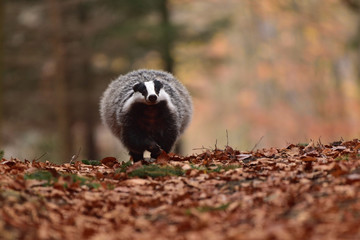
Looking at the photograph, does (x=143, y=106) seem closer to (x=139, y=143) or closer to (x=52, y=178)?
(x=139, y=143)

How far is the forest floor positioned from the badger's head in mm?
1096

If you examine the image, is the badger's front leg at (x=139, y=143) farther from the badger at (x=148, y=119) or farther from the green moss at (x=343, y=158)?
the green moss at (x=343, y=158)

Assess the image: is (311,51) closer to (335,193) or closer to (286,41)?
(286,41)

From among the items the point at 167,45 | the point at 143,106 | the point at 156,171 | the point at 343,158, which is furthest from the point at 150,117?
the point at 167,45

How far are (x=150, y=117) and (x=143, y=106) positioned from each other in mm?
223

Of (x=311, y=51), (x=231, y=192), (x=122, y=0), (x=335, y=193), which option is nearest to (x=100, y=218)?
(x=231, y=192)

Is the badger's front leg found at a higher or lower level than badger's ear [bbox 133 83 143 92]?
lower

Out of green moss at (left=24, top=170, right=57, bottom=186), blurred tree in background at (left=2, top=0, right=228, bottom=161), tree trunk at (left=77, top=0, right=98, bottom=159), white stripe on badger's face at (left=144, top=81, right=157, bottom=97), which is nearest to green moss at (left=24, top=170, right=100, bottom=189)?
green moss at (left=24, top=170, right=57, bottom=186)

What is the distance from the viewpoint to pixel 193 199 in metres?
5.18

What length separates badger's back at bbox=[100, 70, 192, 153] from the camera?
321 inches

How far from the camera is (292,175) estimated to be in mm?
5633

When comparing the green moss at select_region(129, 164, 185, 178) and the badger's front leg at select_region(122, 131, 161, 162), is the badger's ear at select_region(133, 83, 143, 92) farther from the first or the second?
the green moss at select_region(129, 164, 185, 178)

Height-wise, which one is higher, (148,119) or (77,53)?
(77,53)

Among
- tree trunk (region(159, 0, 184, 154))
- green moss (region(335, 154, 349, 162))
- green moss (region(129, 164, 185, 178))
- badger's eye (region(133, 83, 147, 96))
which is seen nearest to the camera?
green moss (region(335, 154, 349, 162))
